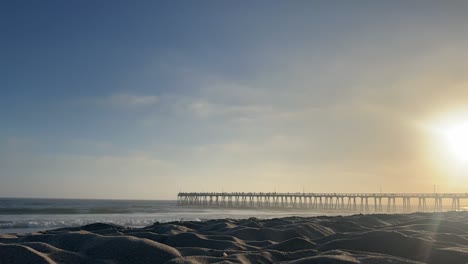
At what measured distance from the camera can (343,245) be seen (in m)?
6.42

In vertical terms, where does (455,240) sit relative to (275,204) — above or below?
above

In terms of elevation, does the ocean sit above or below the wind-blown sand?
below

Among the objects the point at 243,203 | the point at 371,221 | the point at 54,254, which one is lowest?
the point at 243,203

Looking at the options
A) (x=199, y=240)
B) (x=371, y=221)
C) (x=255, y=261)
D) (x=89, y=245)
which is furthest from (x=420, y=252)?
(x=371, y=221)

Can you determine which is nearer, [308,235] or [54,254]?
[54,254]

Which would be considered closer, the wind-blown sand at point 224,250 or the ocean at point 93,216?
the wind-blown sand at point 224,250

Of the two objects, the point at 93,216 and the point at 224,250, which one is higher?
the point at 224,250

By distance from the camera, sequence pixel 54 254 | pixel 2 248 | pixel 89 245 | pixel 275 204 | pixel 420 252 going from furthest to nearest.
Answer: pixel 275 204 → pixel 89 245 → pixel 420 252 → pixel 54 254 → pixel 2 248

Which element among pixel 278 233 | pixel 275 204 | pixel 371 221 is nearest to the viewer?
pixel 278 233

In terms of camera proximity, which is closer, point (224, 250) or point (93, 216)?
point (224, 250)

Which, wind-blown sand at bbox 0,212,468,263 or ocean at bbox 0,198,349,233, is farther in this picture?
ocean at bbox 0,198,349,233

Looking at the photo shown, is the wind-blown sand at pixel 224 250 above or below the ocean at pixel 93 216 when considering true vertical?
above

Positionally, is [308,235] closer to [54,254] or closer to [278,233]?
[278,233]

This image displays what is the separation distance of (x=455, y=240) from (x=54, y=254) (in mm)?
6902
